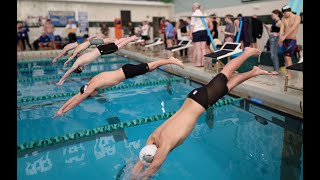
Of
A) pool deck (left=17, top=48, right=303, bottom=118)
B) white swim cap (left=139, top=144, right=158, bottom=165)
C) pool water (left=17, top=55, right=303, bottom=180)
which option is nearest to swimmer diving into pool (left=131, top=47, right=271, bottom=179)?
white swim cap (left=139, top=144, right=158, bottom=165)

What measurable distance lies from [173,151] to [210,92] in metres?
1.26

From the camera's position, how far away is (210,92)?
9.02 feet

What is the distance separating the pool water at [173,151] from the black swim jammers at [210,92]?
3.38ft

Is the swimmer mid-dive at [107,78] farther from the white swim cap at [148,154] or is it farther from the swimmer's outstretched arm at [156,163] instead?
the white swim cap at [148,154]

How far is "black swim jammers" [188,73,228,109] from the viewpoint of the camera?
2.63 metres

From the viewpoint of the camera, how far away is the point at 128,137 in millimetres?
4094

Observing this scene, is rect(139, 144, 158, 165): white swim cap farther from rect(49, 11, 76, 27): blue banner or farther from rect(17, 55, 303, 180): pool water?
rect(49, 11, 76, 27): blue banner

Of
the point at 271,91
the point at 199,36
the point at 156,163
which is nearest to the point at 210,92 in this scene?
the point at 156,163

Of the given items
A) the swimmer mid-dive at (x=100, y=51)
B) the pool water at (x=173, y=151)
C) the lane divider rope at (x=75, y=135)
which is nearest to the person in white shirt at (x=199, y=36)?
the pool water at (x=173, y=151)

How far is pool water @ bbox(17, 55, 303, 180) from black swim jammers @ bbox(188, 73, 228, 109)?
1.03m

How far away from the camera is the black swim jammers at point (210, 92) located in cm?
263
